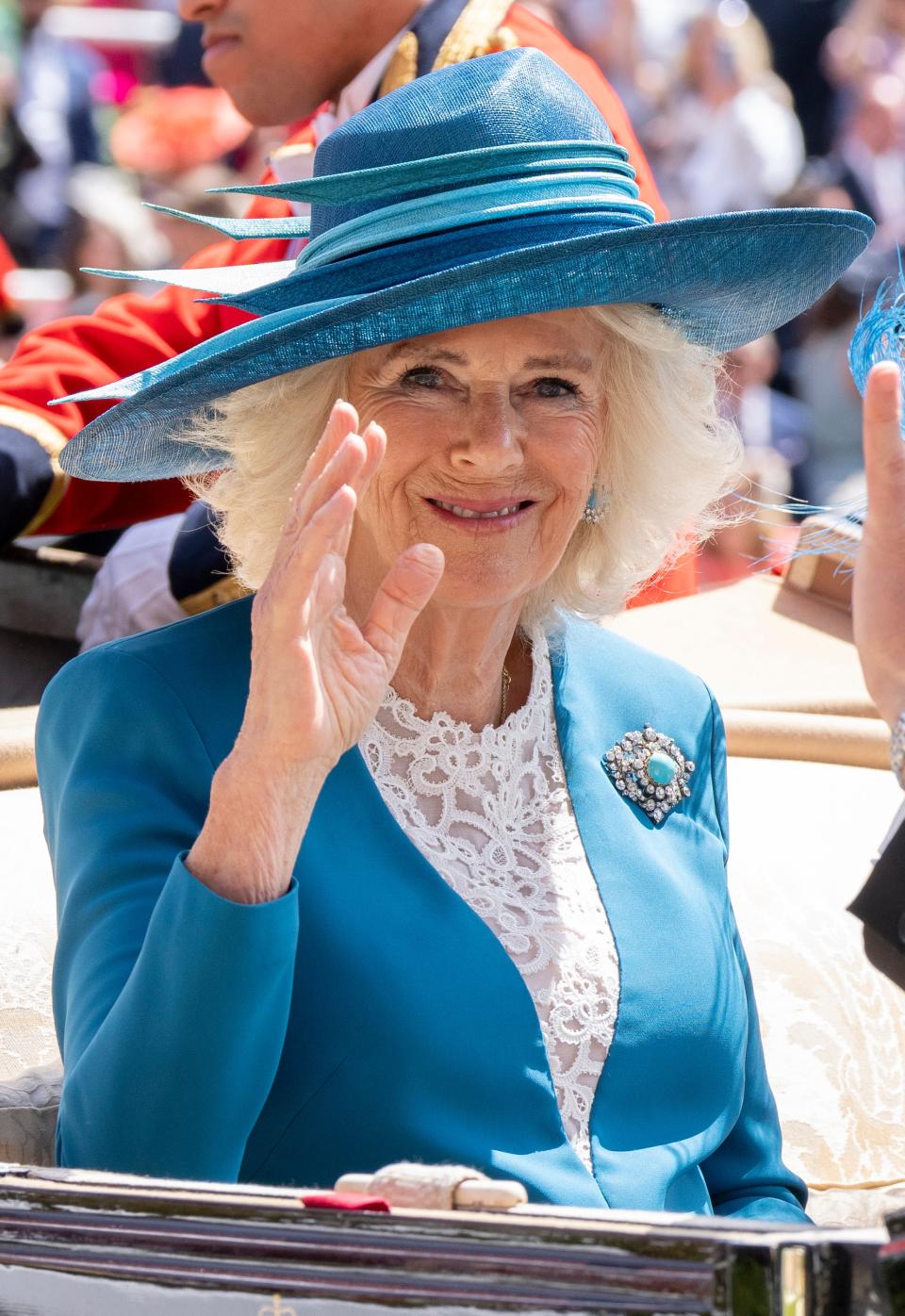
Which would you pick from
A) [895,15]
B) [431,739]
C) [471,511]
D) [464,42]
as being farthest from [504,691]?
[895,15]

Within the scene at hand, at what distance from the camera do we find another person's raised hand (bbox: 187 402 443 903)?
1.29 meters

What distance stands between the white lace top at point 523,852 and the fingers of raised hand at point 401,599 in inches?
13.1

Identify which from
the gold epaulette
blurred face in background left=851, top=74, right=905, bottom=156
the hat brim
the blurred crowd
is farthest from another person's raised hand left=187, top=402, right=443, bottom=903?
blurred face in background left=851, top=74, right=905, bottom=156

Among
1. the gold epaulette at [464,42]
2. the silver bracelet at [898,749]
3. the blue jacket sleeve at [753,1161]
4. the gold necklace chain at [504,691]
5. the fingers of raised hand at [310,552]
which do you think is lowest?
the blue jacket sleeve at [753,1161]

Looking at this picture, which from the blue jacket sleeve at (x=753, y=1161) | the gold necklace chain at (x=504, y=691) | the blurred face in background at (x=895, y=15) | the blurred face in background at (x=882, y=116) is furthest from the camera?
the blurred face in background at (x=895, y=15)

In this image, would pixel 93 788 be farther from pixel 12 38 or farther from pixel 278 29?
pixel 12 38

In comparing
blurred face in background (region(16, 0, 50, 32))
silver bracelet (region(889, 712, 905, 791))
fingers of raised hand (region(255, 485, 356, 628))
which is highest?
blurred face in background (region(16, 0, 50, 32))

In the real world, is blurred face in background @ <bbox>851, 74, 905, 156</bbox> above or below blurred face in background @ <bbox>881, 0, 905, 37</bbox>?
below

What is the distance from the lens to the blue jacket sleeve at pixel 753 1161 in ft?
5.92

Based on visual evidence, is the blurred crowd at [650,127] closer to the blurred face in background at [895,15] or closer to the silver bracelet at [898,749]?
the blurred face in background at [895,15]

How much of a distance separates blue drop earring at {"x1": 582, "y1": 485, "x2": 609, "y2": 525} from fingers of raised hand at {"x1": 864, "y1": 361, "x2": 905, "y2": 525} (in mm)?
489

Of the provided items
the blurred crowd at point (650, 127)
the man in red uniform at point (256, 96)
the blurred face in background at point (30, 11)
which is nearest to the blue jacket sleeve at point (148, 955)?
the man in red uniform at point (256, 96)

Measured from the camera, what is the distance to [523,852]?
1.78 m

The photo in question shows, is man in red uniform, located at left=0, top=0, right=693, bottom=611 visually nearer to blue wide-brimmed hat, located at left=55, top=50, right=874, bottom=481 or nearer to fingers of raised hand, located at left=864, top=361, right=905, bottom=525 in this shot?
blue wide-brimmed hat, located at left=55, top=50, right=874, bottom=481
